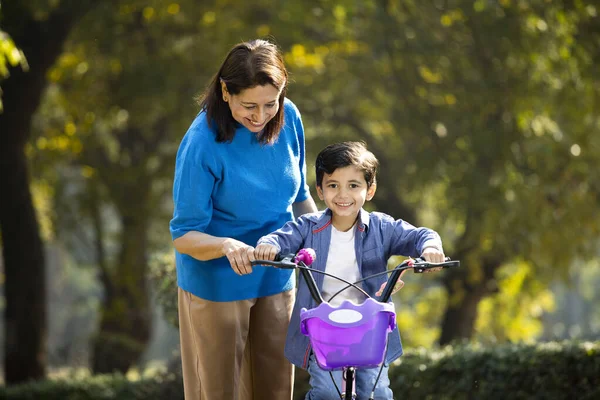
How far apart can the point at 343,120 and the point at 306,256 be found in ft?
37.4

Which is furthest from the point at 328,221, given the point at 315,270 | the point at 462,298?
the point at 462,298

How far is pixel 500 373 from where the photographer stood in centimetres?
654

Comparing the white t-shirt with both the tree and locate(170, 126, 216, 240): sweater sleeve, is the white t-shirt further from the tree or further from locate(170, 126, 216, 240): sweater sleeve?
the tree

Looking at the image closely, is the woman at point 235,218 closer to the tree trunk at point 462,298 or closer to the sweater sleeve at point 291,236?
the sweater sleeve at point 291,236

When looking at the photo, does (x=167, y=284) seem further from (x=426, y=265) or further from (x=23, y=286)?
(x=23, y=286)

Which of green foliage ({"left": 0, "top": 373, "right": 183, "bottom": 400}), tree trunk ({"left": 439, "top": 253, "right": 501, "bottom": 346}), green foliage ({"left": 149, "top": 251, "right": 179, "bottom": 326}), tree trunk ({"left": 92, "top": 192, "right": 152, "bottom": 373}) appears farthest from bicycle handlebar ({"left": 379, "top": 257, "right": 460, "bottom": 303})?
tree trunk ({"left": 92, "top": 192, "right": 152, "bottom": 373})

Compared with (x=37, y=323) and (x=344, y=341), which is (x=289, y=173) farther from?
(x=37, y=323)

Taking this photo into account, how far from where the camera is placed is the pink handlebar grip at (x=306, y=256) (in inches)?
141

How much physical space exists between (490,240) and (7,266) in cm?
637

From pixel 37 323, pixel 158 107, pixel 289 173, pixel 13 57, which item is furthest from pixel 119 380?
pixel 289 173

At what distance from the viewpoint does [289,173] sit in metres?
4.02

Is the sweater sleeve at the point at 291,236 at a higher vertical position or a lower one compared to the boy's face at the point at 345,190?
lower

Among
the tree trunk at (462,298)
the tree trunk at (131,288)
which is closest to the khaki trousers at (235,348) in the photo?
the tree trunk at (462,298)

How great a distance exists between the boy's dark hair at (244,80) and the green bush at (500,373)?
10.7 ft
